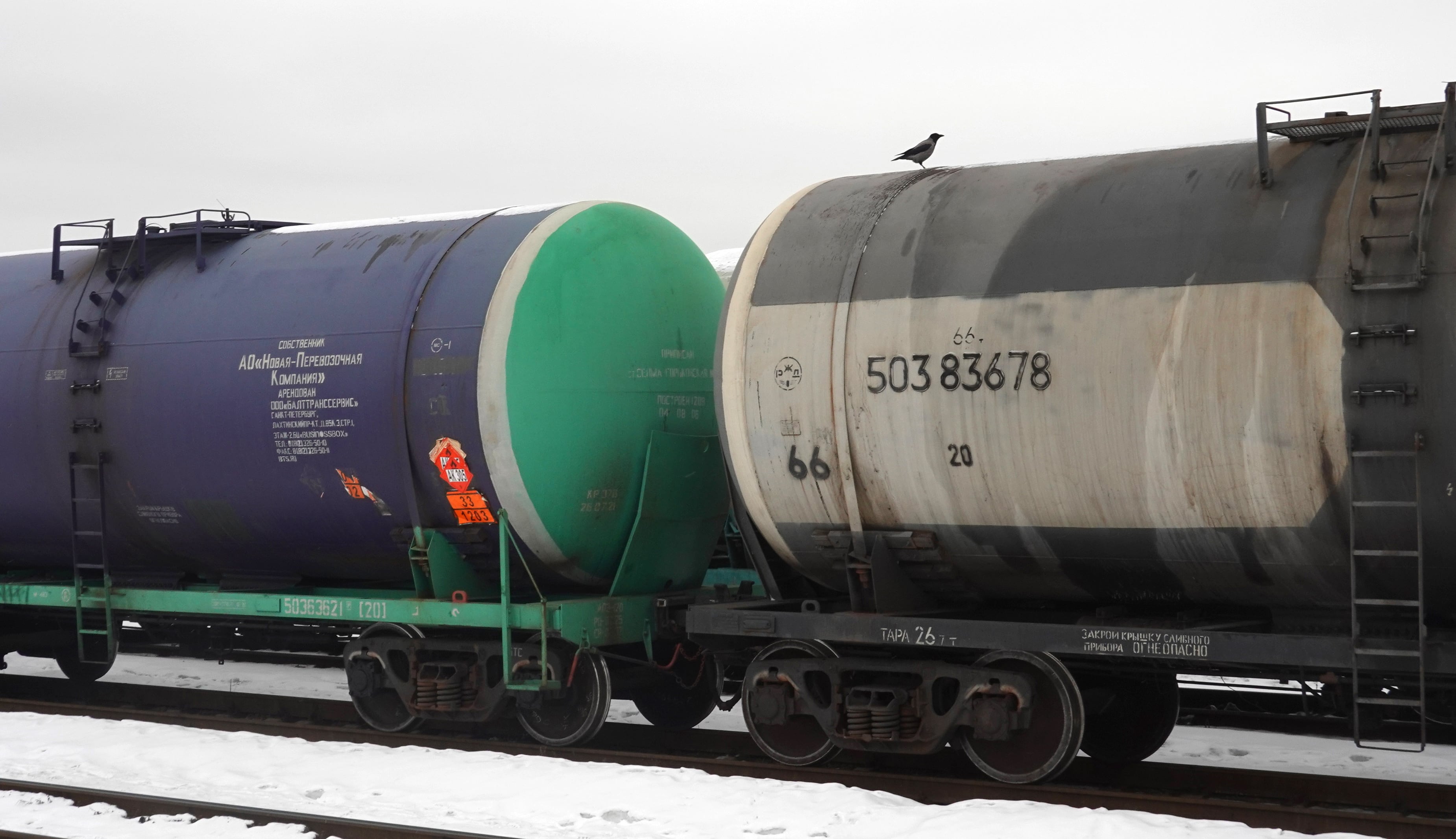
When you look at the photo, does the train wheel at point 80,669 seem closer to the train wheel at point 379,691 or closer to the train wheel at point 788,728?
the train wheel at point 379,691

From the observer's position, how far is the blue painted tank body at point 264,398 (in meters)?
10.8

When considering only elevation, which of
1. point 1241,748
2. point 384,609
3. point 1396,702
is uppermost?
point 384,609

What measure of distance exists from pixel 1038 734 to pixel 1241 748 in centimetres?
298

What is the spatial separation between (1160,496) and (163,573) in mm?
8531

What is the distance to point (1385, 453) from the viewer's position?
7.59 meters

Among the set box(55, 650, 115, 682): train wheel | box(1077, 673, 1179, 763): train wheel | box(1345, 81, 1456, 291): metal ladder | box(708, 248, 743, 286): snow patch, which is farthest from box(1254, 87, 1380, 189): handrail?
box(55, 650, 115, 682): train wheel

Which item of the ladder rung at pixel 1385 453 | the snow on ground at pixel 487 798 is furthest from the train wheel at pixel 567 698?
the ladder rung at pixel 1385 453

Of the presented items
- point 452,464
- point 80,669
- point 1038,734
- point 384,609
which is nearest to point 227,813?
point 384,609

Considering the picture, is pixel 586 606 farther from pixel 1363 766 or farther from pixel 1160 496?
pixel 1363 766

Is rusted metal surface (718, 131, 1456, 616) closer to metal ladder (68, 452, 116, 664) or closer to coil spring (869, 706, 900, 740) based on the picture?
coil spring (869, 706, 900, 740)

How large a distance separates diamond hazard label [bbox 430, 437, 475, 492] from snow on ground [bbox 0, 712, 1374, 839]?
6.21ft

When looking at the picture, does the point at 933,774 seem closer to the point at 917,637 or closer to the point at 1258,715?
the point at 917,637

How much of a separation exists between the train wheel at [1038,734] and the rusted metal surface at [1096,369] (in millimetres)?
489

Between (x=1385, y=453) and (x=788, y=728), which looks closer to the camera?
(x=1385, y=453)
